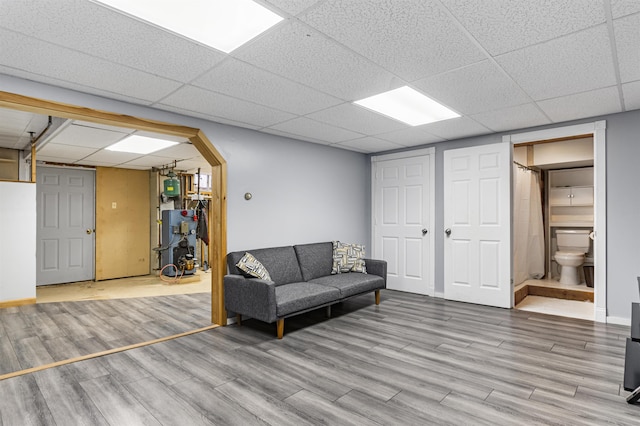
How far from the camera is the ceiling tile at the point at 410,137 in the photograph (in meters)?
4.55

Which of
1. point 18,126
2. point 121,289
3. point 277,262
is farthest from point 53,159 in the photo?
point 277,262

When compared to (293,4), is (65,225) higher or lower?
lower

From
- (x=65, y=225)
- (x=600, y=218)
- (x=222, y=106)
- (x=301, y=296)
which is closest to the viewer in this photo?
(x=222, y=106)

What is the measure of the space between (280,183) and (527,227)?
4.19 metres

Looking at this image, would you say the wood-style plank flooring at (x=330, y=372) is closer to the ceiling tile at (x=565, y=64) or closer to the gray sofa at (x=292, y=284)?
the gray sofa at (x=292, y=284)

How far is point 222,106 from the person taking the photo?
11.3ft

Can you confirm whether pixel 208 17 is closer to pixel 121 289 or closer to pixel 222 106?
pixel 222 106

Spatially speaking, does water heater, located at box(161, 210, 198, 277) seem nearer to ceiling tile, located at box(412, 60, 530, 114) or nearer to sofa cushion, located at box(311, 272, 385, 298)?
sofa cushion, located at box(311, 272, 385, 298)

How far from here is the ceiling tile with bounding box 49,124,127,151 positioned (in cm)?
431

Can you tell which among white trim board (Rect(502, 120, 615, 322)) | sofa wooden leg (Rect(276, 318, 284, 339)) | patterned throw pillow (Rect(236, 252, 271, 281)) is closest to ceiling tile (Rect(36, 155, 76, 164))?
patterned throw pillow (Rect(236, 252, 271, 281))

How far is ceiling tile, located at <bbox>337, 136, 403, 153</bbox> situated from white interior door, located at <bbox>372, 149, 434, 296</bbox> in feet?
0.86

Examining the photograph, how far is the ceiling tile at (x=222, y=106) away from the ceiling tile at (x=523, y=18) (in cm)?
207

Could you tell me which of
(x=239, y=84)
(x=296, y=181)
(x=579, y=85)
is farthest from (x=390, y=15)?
(x=296, y=181)

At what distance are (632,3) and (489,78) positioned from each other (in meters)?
1.03
